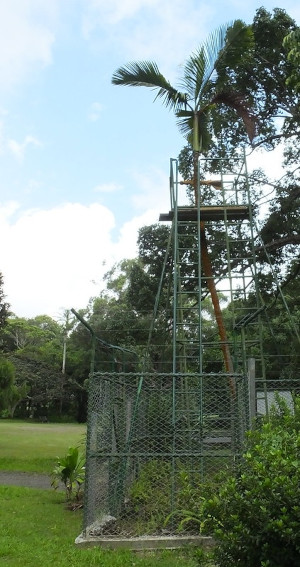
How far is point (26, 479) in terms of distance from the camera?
41.7ft

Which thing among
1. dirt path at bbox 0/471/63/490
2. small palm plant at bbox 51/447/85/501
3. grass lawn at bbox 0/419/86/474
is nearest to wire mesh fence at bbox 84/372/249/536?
small palm plant at bbox 51/447/85/501

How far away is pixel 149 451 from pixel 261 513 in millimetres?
3583

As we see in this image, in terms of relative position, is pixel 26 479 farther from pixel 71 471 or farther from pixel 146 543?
pixel 146 543

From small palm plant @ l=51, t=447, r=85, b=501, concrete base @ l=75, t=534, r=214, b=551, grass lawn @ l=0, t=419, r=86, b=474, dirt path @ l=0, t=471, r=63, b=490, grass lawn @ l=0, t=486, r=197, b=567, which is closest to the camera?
grass lawn @ l=0, t=486, r=197, b=567

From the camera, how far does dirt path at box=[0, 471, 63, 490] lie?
11.8 m

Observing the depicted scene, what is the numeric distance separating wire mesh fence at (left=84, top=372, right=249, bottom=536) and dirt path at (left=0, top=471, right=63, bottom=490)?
5.10 metres

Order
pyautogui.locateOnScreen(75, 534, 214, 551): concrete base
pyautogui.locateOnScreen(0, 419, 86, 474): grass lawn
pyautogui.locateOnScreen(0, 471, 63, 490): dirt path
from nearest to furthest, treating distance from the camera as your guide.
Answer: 1. pyautogui.locateOnScreen(75, 534, 214, 551): concrete base
2. pyautogui.locateOnScreen(0, 471, 63, 490): dirt path
3. pyautogui.locateOnScreen(0, 419, 86, 474): grass lawn

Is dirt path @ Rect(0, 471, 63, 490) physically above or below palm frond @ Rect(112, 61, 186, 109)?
below

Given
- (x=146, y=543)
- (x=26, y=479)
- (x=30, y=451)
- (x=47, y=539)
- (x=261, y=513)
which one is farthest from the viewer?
(x=30, y=451)

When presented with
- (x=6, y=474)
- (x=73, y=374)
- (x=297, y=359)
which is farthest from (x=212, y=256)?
(x=73, y=374)

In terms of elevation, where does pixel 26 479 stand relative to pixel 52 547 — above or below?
above

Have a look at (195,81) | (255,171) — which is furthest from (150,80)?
(255,171)

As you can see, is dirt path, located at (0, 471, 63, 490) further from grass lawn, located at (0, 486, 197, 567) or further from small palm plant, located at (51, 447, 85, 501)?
→ grass lawn, located at (0, 486, 197, 567)

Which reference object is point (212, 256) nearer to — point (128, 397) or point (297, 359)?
point (297, 359)
